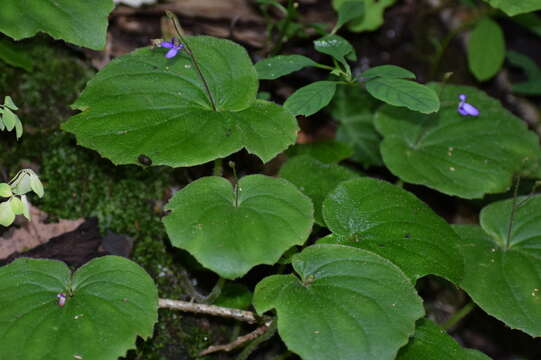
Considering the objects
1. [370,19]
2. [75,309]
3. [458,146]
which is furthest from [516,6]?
[75,309]

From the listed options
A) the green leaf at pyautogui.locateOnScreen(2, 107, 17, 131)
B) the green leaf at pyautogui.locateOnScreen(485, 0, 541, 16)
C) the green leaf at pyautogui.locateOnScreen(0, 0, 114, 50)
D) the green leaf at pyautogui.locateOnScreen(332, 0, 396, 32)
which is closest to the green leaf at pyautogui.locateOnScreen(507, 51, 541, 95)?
the green leaf at pyautogui.locateOnScreen(332, 0, 396, 32)

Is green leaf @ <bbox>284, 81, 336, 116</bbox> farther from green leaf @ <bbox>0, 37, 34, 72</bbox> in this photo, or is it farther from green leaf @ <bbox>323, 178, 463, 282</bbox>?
green leaf @ <bbox>0, 37, 34, 72</bbox>

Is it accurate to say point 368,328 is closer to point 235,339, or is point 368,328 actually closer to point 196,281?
point 235,339

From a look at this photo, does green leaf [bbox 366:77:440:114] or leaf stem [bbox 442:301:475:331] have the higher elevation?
green leaf [bbox 366:77:440:114]

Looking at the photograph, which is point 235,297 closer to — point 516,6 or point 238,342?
point 238,342

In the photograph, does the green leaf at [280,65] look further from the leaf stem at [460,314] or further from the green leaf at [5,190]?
the leaf stem at [460,314]

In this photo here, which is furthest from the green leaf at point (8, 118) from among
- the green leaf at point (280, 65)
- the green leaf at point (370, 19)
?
the green leaf at point (370, 19)
